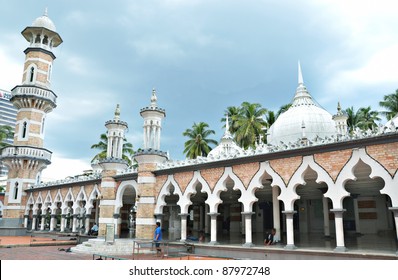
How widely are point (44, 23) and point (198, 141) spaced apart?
821 inches

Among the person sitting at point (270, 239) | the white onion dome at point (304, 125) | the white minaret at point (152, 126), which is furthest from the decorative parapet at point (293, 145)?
the white onion dome at point (304, 125)

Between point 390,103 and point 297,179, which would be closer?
point 297,179

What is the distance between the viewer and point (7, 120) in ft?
401

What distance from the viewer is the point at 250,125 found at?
35.9 m

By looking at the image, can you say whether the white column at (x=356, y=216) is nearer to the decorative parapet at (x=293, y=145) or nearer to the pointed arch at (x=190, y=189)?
the decorative parapet at (x=293, y=145)

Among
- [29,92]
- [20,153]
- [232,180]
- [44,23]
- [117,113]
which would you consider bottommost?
[232,180]

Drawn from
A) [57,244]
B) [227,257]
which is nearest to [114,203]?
[57,244]

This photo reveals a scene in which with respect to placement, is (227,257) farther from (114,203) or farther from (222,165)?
(114,203)

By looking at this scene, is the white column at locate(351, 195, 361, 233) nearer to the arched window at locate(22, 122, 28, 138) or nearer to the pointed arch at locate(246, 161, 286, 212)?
the pointed arch at locate(246, 161, 286, 212)

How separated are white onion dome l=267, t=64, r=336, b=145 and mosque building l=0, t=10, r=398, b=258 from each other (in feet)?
0.22

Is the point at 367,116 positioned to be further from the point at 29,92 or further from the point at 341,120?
the point at 29,92

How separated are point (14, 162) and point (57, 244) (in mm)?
11122

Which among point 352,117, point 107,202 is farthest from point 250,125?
point 107,202

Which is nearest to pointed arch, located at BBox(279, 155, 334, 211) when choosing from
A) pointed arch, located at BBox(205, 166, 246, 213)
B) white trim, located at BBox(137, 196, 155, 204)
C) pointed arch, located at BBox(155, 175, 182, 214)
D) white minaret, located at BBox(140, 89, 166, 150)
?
pointed arch, located at BBox(205, 166, 246, 213)
